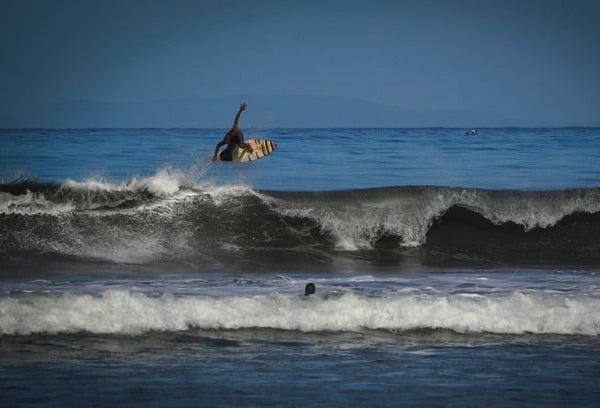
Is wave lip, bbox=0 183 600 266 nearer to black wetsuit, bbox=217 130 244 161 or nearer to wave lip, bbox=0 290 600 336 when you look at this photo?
black wetsuit, bbox=217 130 244 161

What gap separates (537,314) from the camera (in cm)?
1071

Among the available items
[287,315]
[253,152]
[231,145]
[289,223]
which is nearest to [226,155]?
[231,145]

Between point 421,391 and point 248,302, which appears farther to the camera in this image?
point 248,302

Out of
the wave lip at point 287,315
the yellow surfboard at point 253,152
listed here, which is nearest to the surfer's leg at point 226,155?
the yellow surfboard at point 253,152

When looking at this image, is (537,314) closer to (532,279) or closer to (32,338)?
(532,279)

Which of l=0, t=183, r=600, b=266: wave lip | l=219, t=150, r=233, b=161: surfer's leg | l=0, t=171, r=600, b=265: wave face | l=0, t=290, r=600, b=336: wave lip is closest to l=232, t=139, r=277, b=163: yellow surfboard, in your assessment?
l=219, t=150, r=233, b=161: surfer's leg

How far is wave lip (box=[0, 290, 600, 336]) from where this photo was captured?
407 inches

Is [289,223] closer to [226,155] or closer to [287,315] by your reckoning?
[226,155]

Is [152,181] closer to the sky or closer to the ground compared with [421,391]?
closer to the sky

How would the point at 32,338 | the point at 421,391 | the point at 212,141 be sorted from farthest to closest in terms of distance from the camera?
the point at 212,141 < the point at 32,338 < the point at 421,391

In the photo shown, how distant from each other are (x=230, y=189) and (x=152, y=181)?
5.01 feet

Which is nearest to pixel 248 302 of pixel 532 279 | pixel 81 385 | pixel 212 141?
pixel 81 385

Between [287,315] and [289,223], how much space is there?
7.80 metres

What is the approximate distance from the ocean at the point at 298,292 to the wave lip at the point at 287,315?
0.08 ft
